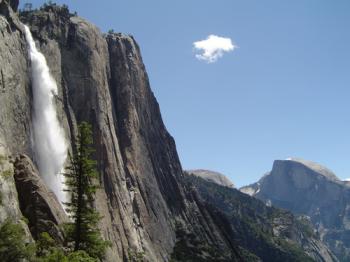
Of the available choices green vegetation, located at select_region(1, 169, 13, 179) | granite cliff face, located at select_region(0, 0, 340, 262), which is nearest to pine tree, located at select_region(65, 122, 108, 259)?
granite cliff face, located at select_region(0, 0, 340, 262)

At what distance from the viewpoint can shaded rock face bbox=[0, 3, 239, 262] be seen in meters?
68.8

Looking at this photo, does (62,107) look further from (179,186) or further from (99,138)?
(179,186)

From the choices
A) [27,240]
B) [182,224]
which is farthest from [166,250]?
[27,240]

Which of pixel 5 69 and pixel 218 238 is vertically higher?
pixel 5 69

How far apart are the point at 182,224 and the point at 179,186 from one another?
42.3 feet

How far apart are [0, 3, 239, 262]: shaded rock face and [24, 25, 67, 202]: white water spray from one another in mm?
2002

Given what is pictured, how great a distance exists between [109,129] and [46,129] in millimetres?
18301

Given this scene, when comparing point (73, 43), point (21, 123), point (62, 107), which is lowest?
point (21, 123)

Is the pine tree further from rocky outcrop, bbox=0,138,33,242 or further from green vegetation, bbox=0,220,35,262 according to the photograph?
green vegetation, bbox=0,220,35,262

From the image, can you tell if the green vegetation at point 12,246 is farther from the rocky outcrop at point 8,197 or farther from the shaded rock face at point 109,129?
the shaded rock face at point 109,129

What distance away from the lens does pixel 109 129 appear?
311ft

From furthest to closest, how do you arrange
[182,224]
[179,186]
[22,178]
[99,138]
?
1. [179,186]
2. [182,224]
3. [99,138]
4. [22,178]

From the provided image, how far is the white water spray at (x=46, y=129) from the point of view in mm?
75419

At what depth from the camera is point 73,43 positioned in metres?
95.6
